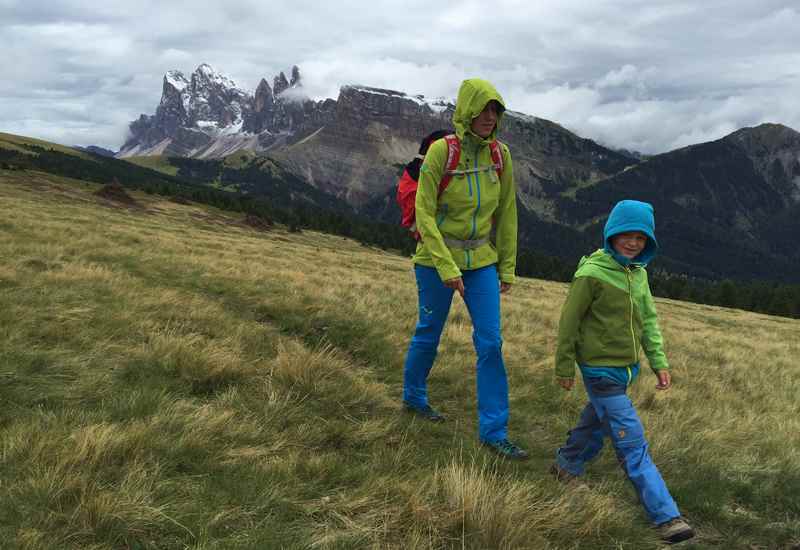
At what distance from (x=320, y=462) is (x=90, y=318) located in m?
4.45

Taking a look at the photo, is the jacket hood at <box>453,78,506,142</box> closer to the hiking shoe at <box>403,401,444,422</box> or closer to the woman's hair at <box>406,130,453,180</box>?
the woman's hair at <box>406,130,453,180</box>

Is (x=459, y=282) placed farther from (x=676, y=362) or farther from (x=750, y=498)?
(x=676, y=362)

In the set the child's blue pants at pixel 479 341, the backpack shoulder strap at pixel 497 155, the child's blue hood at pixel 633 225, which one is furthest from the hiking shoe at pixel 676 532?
the backpack shoulder strap at pixel 497 155

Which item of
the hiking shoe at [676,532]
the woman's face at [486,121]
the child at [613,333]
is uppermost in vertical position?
the woman's face at [486,121]

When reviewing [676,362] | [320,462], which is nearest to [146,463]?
[320,462]

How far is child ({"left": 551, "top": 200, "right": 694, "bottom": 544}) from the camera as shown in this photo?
4062mm

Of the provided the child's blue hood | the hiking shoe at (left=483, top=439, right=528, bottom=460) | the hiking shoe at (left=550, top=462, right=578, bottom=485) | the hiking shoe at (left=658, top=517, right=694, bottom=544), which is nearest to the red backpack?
the child's blue hood

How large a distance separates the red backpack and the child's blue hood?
4.41 ft

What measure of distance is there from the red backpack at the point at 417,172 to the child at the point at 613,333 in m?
1.37

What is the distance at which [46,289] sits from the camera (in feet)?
24.6

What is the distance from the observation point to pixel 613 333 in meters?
4.16

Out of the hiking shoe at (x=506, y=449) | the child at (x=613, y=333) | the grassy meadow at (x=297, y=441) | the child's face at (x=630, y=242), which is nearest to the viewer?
the grassy meadow at (x=297, y=441)

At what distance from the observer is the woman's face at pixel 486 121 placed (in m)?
4.68

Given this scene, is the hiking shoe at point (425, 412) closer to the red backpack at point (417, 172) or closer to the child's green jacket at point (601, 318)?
the child's green jacket at point (601, 318)
